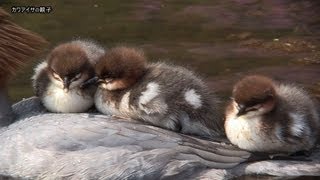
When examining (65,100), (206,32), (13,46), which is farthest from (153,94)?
(206,32)

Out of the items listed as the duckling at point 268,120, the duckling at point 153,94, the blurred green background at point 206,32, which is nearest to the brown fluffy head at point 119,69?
the duckling at point 153,94

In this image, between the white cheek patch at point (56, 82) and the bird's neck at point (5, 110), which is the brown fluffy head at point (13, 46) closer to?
the bird's neck at point (5, 110)

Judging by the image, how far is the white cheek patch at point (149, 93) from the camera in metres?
5.13

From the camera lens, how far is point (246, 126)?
16.6 ft

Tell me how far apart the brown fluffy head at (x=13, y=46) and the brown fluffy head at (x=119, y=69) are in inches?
19.0

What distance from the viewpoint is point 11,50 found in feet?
17.7

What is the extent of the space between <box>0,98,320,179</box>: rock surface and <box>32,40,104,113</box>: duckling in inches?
6.3

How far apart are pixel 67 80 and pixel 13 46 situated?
0.45 meters

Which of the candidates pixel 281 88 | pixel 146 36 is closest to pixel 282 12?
pixel 146 36

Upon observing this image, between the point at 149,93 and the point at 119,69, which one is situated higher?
the point at 119,69

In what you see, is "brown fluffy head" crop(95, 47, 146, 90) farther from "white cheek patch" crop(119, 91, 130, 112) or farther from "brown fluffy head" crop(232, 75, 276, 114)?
"brown fluffy head" crop(232, 75, 276, 114)

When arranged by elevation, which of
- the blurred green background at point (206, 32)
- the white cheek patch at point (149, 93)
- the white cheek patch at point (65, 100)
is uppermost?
the white cheek patch at point (149, 93)

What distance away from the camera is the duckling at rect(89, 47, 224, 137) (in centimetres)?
514

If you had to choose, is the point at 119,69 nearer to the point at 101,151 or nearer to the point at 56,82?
the point at 56,82
